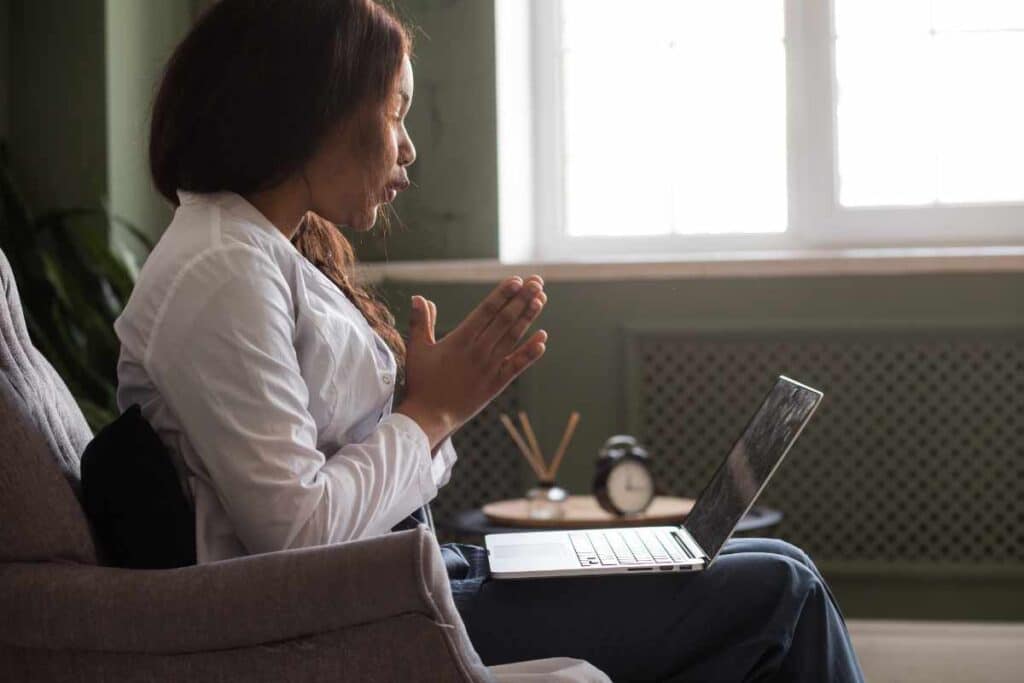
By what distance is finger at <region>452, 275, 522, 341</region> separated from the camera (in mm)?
1310

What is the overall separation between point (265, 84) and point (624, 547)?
612 millimetres

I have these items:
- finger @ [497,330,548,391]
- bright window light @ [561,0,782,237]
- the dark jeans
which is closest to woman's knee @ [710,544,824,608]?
the dark jeans

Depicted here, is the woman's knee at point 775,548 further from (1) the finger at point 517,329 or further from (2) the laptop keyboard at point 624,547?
(1) the finger at point 517,329

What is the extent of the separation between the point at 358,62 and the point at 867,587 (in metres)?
2.21

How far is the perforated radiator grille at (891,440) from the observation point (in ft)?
9.92

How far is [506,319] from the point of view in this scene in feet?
4.33

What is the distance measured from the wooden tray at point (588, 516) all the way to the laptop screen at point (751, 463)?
2.40ft

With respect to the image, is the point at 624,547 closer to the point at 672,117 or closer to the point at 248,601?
the point at 248,601

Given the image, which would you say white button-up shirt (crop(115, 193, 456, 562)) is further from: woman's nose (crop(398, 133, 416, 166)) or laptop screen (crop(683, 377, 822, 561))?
laptop screen (crop(683, 377, 822, 561))

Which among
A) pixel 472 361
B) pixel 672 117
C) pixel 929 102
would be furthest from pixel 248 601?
pixel 929 102

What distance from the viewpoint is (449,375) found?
1.32m

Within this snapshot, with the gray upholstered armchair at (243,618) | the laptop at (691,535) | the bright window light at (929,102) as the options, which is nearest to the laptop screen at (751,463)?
the laptop at (691,535)

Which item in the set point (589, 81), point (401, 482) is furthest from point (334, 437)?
point (589, 81)

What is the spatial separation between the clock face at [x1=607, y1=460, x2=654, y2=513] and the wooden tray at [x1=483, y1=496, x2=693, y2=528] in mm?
25
